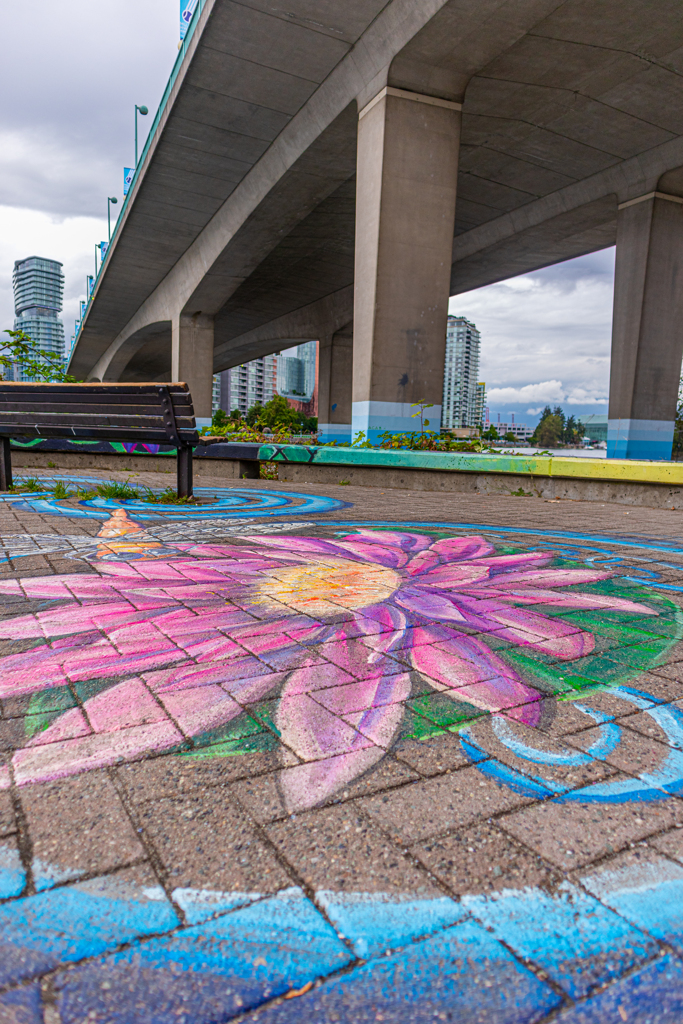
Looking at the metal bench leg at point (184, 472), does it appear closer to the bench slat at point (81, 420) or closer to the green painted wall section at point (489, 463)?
the bench slat at point (81, 420)

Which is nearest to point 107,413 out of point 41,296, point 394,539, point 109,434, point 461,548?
point 109,434

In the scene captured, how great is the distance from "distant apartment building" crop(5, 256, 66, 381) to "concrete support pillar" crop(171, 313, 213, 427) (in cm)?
7887

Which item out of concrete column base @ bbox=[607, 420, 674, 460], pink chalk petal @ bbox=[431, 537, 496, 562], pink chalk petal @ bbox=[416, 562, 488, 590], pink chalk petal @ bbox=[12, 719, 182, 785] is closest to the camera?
pink chalk petal @ bbox=[12, 719, 182, 785]

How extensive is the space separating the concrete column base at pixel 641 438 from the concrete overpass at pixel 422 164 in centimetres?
6

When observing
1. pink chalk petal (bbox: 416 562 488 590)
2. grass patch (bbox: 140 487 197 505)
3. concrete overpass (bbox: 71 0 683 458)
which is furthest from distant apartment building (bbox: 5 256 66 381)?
pink chalk petal (bbox: 416 562 488 590)

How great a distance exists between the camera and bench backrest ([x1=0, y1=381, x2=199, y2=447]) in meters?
6.43

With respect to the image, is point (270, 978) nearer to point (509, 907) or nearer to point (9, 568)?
point (509, 907)

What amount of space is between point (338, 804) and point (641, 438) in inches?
779

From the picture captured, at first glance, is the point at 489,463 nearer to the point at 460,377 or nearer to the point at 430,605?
the point at 430,605

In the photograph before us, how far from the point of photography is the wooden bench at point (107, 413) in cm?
644

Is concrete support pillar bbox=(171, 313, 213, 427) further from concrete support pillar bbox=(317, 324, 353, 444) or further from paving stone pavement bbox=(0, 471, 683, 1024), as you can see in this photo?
paving stone pavement bbox=(0, 471, 683, 1024)

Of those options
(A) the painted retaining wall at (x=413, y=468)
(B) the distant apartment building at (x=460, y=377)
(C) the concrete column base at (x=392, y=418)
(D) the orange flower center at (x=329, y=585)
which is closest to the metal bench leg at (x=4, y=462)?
(A) the painted retaining wall at (x=413, y=468)

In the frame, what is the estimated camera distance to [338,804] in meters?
1.53

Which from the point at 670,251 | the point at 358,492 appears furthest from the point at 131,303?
the point at 358,492
